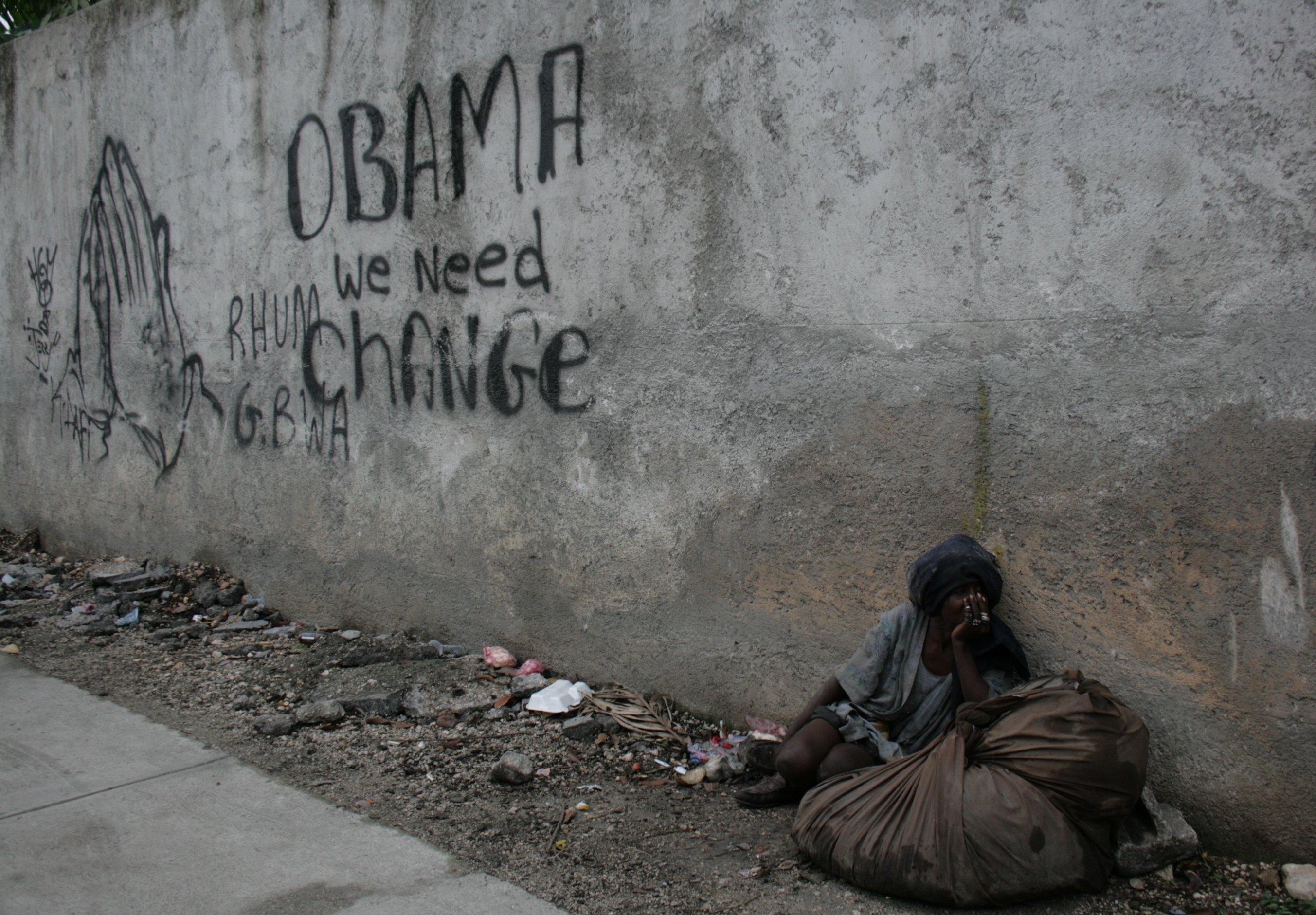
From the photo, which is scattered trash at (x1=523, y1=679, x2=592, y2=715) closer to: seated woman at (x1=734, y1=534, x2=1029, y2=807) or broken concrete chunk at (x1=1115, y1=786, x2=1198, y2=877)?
seated woman at (x1=734, y1=534, x2=1029, y2=807)

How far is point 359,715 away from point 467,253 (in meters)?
1.76

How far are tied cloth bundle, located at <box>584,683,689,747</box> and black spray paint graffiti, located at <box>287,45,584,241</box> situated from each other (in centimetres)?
184

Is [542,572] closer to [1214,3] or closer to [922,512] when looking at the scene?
[922,512]

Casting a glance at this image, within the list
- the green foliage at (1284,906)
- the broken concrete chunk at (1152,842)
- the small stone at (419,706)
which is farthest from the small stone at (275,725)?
the green foliage at (1284,906)

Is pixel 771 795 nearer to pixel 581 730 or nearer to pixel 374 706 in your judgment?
pixel 581 730

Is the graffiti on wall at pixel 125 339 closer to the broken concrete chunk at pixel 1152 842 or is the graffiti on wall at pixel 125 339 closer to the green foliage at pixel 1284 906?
the broken concrete chunk at pixel 1152 842

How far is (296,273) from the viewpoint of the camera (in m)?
4.40

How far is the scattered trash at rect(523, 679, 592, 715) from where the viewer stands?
3.37 metres

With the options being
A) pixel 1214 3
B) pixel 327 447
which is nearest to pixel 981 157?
pixel 1214 3

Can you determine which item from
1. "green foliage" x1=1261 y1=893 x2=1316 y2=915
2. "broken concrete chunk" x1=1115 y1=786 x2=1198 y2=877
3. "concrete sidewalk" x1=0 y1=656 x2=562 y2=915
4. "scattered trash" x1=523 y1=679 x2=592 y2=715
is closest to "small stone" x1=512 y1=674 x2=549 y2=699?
"scattered trash" x1=523 y1=679 x2=592 y2=715

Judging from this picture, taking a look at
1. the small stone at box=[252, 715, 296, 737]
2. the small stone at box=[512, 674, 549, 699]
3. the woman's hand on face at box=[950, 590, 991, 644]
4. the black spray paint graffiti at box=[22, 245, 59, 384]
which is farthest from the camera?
the black spray paint graffiti at box=[22, 245, 59, 384]

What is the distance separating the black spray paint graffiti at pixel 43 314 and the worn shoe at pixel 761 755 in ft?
16.4

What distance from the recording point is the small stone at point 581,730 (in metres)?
3.20

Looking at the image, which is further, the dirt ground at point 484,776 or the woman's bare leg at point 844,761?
the woman's bare leg at point 844,761
